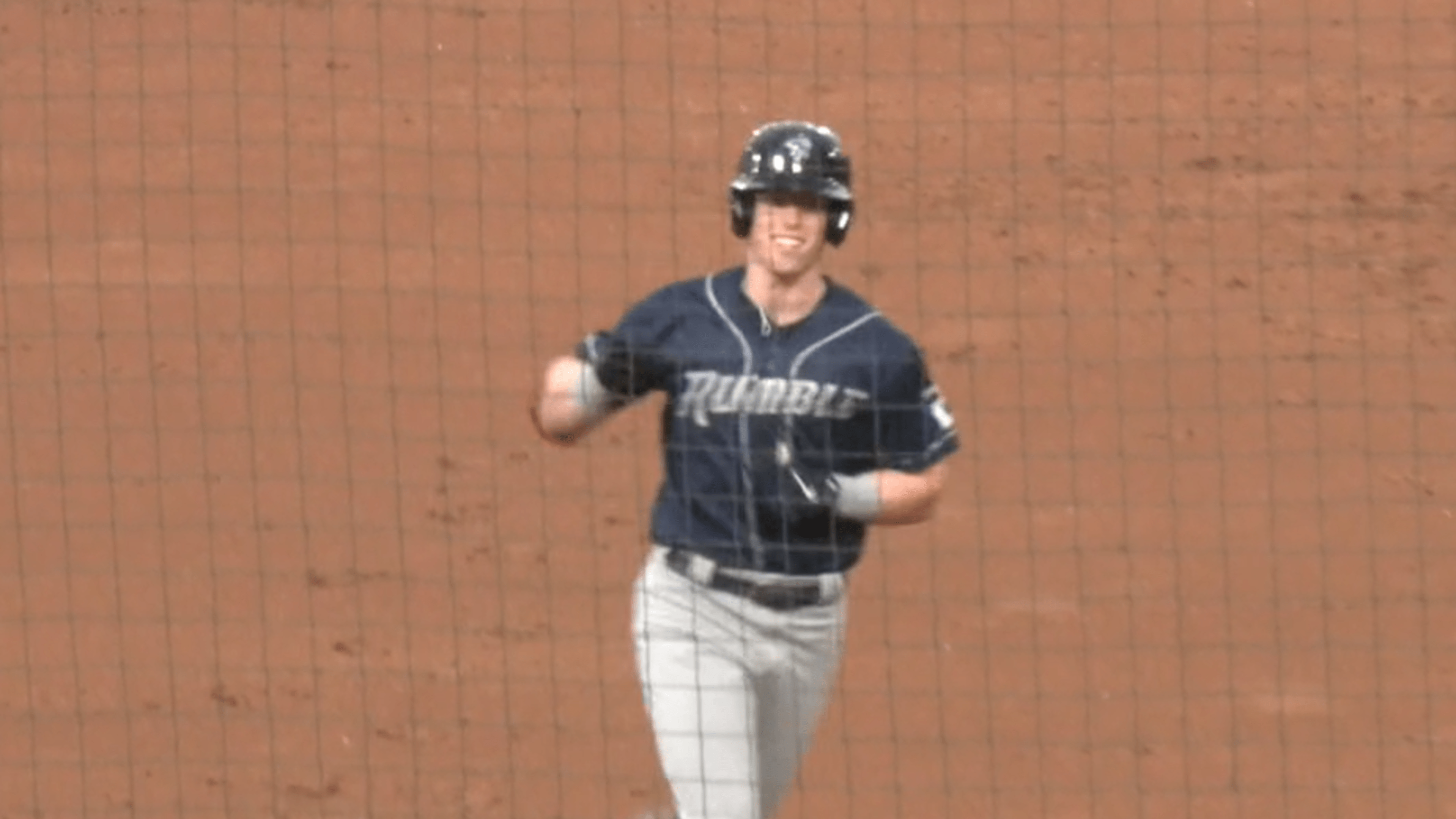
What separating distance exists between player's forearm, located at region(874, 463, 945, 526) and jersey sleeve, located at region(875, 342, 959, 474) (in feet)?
0.08

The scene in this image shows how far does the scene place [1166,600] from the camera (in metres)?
9.14

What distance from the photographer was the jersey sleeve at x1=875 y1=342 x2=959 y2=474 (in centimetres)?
574

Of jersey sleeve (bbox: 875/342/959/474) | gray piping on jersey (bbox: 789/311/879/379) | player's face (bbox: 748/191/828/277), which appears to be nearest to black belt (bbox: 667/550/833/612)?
jersey sleeve (bbox: 875/342/959/474)

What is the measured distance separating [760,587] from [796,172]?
80 cm

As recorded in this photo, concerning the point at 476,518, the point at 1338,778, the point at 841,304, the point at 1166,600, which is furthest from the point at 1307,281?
the point at 841,304

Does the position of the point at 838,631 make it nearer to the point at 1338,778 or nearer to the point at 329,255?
the point at 1338,778

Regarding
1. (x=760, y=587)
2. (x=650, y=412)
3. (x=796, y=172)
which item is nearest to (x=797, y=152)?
(x=796, y=172)

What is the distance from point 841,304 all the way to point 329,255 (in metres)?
4.88

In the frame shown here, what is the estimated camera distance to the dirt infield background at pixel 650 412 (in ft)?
28.4

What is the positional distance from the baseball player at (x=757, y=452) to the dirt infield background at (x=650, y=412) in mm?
2786

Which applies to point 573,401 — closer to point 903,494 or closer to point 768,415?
point 768,415

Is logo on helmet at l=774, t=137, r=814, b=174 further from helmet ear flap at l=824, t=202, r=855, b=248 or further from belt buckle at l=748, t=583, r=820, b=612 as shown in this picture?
belt buckle at l=748, t=583, r=820, b=612

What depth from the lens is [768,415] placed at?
5.64m

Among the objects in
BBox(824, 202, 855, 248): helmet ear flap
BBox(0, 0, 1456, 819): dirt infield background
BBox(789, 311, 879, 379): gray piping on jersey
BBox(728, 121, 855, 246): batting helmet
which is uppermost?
BBox(728, 121, 855, 246): batting helmet
